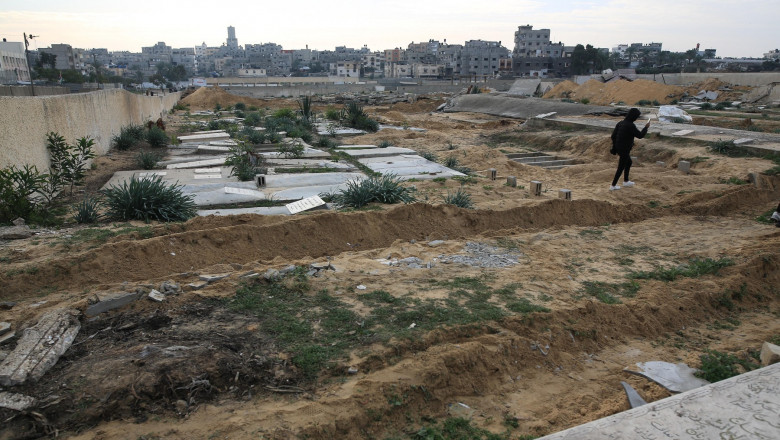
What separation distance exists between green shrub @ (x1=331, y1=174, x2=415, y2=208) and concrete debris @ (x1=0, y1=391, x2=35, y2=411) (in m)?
5.57

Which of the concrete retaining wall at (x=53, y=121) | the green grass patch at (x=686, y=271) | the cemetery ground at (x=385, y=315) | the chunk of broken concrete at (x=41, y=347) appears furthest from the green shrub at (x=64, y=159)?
the green grass patch at (x=686, y=271)

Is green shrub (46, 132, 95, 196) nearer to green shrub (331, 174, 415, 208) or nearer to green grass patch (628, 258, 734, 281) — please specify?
green shrub (331, 174, 415, 208)

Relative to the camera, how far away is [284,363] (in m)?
3.69

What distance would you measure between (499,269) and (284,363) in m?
3.10

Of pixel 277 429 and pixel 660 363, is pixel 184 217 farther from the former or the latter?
pixel 660 363

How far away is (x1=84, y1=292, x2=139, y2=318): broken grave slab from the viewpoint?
4.24 meters

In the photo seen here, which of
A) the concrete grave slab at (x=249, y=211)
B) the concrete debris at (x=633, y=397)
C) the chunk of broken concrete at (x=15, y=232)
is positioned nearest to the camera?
the concrete debris at (x=633, y=397)

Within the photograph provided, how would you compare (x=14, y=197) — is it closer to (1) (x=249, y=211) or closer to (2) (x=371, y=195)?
(1) (x=249, y=211)

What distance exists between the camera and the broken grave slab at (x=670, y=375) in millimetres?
3811

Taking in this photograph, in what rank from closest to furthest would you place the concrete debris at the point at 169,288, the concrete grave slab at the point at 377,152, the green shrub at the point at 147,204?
the concrete debris at the point at 169,288, the green shrub at the point at 147,204, the concrete grave slab at the point at 377,152

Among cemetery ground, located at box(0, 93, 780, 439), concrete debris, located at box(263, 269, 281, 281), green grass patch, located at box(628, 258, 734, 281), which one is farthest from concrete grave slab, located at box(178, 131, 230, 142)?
green grass patch, located at box(628, 258, 734, 281)

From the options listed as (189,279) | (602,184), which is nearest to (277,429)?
(189,279)

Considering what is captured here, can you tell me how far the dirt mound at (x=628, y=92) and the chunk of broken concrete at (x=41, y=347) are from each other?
33.1 m

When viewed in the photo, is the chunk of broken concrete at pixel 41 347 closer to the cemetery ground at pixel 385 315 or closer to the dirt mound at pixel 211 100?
the cemetery ground at pixel 385 315
